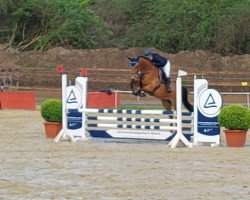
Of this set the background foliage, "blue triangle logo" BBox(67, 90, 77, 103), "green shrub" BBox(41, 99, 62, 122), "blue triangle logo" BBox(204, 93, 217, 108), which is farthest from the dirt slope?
"blue triangle logo" BBox(204, 93, 217, 108)

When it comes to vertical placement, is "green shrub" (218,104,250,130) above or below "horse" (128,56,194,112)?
below

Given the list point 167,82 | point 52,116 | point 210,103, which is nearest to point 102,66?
point 167,82

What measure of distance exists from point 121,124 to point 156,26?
123 ft

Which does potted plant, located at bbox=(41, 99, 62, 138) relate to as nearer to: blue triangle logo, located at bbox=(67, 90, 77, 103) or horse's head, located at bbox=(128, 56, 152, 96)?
blue triangle logo, located at bbox=(67, 90, 77, 103)

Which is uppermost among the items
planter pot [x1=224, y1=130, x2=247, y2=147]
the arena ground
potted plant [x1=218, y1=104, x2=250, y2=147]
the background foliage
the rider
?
the background foliage

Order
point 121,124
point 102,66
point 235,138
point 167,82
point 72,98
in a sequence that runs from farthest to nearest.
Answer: point 102,66, point 167,82, point 72,98, point 121,124, point 235,138

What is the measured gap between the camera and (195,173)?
10.4 meters

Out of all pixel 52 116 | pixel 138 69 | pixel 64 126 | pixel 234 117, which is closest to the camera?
pixel 234 117

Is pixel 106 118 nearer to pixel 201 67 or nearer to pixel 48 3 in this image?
pixel 201 67

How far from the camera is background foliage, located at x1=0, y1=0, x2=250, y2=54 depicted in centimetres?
4906

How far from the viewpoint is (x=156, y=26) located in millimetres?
52281

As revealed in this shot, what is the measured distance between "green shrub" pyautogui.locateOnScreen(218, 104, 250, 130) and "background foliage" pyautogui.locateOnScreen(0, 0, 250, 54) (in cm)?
3545

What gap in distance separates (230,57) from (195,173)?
3712 centimetres

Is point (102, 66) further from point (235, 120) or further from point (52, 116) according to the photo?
point (235, 120)
